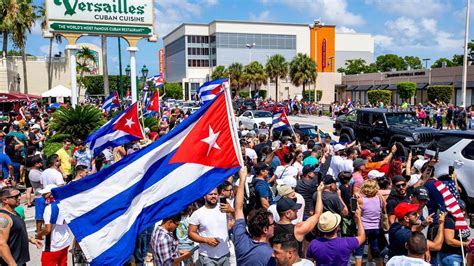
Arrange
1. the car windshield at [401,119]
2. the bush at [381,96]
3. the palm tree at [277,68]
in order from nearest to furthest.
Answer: the car windshield at [401,119] < the bush at [381,96] < the palm tree at [277,68]

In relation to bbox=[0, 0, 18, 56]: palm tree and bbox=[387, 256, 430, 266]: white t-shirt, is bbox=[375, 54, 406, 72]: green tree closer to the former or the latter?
bbox=[0, 0, 18, 56]: palm tree

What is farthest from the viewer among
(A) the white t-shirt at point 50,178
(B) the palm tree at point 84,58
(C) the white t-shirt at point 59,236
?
(B) the palm tree at point 84,58

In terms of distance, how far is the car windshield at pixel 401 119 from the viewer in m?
16.0

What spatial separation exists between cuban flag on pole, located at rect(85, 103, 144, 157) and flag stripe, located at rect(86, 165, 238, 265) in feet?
16.8

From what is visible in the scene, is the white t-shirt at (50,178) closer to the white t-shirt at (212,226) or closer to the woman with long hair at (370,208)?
the white t-shirt at (212,226)

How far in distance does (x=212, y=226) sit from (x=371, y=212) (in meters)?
2.35

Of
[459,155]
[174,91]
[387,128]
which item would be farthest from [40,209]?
[174,91]

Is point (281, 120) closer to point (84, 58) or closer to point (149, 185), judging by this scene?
point (149, 185)

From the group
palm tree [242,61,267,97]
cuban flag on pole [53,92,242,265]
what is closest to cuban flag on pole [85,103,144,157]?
cuban flag on pole [53,92,242,265]

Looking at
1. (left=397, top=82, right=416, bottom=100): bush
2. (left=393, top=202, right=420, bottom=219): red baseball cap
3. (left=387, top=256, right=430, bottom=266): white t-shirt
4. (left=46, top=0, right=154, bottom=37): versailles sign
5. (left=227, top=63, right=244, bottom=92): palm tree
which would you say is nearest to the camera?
(left=387, top=256, right=430, bottom=266): white t-shirt

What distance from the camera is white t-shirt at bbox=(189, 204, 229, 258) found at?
5.00 meters

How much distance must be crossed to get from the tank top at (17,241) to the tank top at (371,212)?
4.30 meters

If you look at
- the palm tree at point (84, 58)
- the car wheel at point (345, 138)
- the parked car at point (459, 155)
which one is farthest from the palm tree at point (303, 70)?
the parked car at point (459, 155)

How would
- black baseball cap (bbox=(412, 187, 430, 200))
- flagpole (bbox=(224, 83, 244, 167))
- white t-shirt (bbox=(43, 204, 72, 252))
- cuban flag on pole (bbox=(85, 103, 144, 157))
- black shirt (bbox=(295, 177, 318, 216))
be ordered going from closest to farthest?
flagpole (bbox=(224, 83, 244, 167))
black baseball cap (bbox=(412, 187, 430, 200))
white t-shirt (bbox=(43, 204, 72, 252))
black shirt (bbox=(295, 177, 318, 216))
cuban flag on pole (bbox=(85, 103, 144, 157))
